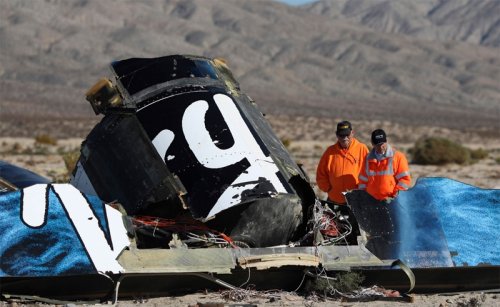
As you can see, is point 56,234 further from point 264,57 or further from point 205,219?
point 264,57

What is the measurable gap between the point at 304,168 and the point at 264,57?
114803 mm

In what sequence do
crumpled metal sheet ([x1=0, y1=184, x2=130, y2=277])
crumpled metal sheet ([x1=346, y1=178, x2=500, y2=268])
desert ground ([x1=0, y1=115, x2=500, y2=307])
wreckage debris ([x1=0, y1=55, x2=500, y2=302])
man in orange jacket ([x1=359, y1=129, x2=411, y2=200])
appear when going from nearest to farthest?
crumpled metal sheet ([x1=0, y1=184, x2=130, y2=277]), wreckage debris ([x1=0, y1=55, x2=500, y2=302]), desert ground ([x1=0, y1=115, x2=500, y2=307]), crumpled metal sheet ([x1=346, y1=178, x2=500, y2=268]), man in orange jacket ([x1=359, y1=129, x2=411, y2=200])

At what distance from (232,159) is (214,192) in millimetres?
445

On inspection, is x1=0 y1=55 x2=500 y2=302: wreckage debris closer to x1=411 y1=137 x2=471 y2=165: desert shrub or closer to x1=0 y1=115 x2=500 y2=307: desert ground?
x1=0 y1=115 x2=500 y2=307: desert ground

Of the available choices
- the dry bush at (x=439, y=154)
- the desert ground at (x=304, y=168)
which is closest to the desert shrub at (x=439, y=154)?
the dry bush at (x=439, y=154)

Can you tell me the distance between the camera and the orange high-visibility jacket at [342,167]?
1027 centimetres

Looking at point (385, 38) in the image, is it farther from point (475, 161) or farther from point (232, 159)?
point (232, 159)

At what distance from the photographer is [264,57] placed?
457 feet

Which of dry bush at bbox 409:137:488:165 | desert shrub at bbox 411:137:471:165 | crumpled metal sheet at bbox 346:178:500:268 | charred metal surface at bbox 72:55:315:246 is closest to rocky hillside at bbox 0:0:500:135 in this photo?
dry bush at bbox 409:137:488:165

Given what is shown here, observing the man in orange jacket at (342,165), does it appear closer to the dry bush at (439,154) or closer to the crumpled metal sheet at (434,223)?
the crumpled metal sheet at (434,223)

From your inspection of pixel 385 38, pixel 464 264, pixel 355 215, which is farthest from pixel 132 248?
pixel 385 38

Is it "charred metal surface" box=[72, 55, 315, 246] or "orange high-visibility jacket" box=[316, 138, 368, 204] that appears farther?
"orange high-visibility jacket" box=[316, 138, 368, 204]

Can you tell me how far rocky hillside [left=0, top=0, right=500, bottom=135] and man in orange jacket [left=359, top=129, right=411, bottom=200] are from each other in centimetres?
8182

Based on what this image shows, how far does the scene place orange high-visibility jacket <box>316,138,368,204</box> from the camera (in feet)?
33.7
